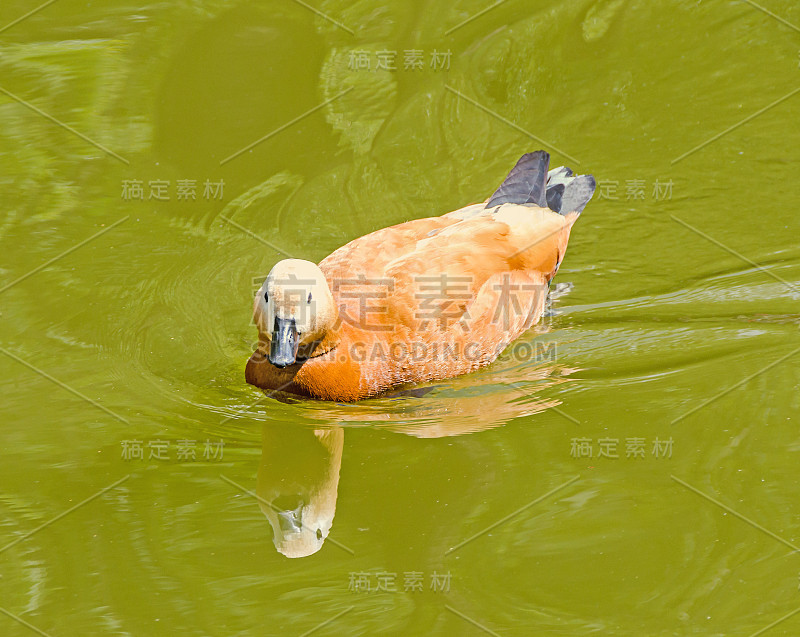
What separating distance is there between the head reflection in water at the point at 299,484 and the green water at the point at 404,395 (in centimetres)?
2

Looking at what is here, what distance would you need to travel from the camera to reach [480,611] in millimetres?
5266

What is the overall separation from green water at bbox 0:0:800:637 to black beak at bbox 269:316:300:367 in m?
0.66

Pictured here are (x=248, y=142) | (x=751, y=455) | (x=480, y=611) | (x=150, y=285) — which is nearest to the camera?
(x=480, y=611)

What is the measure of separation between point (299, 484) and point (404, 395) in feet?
3.69

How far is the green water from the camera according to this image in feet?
Answer: 18.0

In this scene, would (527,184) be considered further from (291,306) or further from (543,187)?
(291,306)

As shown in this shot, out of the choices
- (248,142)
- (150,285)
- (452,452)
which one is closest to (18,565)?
(452,452)

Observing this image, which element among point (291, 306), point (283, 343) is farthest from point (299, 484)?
point (291, 306)

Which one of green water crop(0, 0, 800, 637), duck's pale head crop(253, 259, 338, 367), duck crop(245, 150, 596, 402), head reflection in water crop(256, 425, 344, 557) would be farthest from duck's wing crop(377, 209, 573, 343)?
head reflection in water crop(256, 425, 344, 557)

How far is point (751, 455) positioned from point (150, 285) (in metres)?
4.90

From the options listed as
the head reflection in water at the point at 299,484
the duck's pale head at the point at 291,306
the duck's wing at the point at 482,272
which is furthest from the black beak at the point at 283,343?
the duck's wing at the point at 482,272

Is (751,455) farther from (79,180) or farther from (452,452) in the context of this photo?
Result: (79,180)

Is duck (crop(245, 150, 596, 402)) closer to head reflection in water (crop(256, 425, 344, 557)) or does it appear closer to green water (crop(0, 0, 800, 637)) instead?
green water (crop(0, 0, 800, 637))

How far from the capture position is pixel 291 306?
6.40 meters
